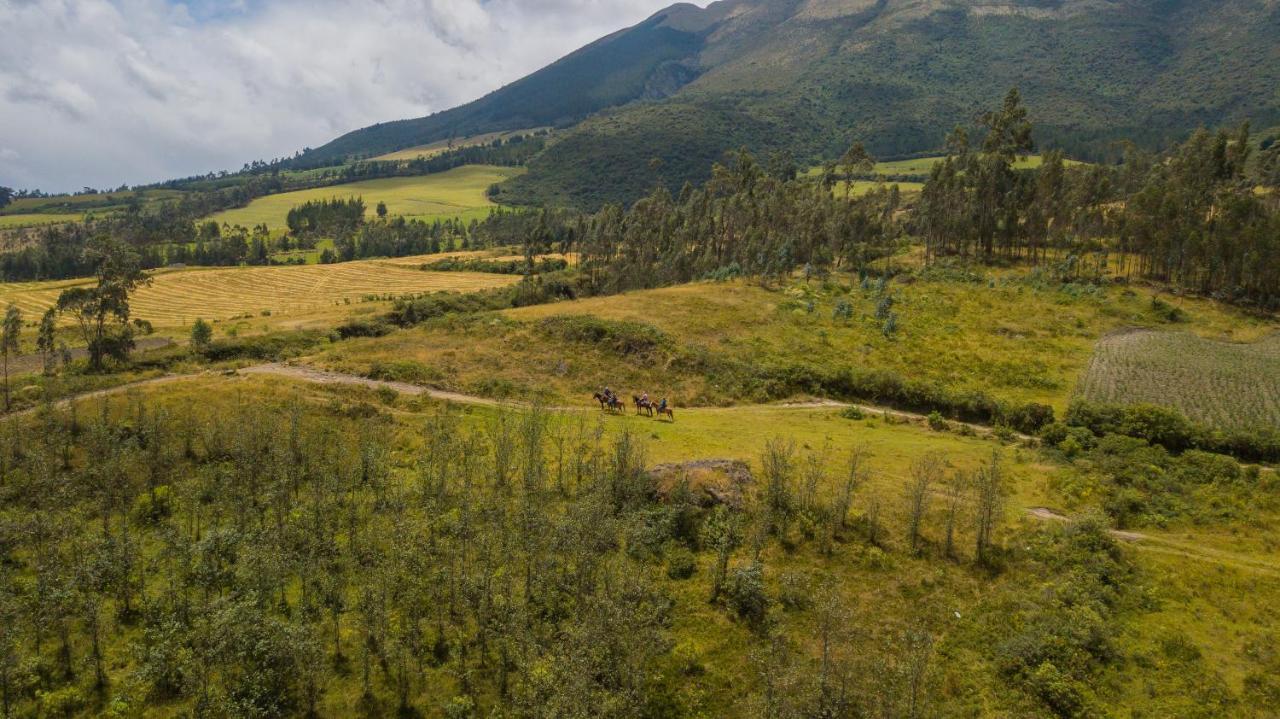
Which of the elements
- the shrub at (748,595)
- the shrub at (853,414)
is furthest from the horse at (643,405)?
the shrub at (748,595)

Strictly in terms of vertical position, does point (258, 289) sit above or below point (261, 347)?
above

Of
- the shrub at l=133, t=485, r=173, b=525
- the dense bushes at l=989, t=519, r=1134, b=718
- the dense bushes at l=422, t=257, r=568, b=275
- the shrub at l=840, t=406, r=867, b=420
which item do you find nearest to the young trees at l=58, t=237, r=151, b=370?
the shrub at l=133, t=485, r=173, b=525

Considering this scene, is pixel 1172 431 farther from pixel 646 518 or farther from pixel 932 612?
pixel 646 518

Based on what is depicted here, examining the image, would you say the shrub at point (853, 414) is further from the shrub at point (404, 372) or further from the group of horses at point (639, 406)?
the shrub at point (404, 372)

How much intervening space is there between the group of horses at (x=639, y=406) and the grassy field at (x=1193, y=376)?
1324 inches

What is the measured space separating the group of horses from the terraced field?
65.7 m

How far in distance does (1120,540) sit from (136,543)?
43.1 metres

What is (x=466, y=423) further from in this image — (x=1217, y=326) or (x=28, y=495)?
(x=1217, y=326)

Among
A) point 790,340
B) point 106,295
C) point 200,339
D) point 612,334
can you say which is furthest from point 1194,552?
point 106,295

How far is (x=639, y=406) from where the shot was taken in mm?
46750

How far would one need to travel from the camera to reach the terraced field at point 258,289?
10088 cm

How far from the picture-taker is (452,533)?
91.8ft

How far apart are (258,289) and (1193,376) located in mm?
137758

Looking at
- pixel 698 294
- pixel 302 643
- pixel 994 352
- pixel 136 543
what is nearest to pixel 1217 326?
pixel 994 352
